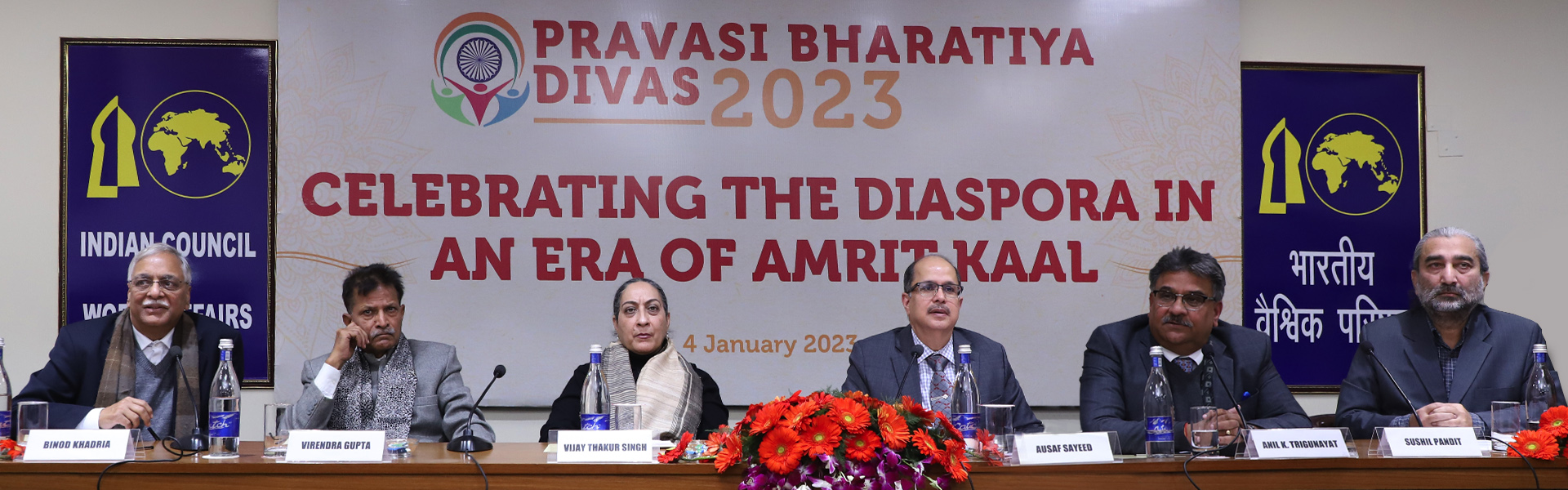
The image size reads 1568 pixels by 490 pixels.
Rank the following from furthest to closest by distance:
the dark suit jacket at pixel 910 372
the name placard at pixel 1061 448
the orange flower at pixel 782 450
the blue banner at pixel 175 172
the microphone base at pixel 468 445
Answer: the blue banner at pixel 175 172 → the dark suit jacket at pixel 910 372 → the microphone base at pixel 468 445 → the name placard at pixel 1061 448 → the orange flower at pixel 782 450

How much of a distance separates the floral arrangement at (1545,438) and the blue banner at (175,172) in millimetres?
3420

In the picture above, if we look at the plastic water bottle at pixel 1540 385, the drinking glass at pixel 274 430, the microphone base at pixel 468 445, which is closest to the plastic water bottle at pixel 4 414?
the drinking glass at pixel 274 430

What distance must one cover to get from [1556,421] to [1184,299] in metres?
0.88

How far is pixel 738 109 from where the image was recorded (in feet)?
12.0

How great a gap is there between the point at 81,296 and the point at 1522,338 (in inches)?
166

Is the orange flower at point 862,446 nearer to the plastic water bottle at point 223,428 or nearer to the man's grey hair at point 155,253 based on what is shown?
the plastic water bottle at point 223,428

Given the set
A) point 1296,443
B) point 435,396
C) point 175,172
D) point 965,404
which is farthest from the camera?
point 175,172

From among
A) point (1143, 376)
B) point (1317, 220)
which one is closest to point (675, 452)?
point (1143, 376)

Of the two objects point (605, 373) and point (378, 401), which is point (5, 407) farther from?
point (605, 373)

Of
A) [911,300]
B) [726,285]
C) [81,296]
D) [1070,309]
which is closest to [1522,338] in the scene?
[1070,309]

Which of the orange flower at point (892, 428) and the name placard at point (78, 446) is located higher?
the orange flower at point (892, 428)

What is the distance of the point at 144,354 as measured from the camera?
2.96 meters

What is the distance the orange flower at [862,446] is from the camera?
181 centimetres

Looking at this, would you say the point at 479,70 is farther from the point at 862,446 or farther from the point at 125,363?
the point at 862,446
